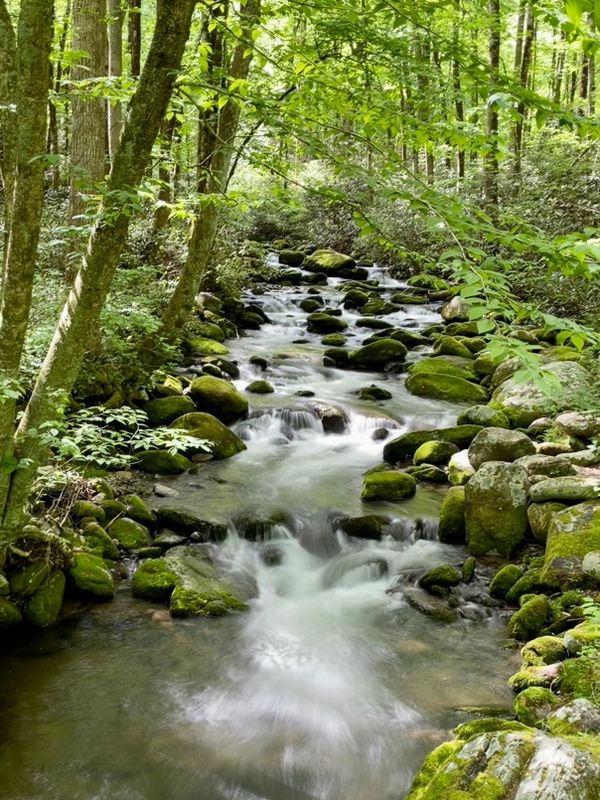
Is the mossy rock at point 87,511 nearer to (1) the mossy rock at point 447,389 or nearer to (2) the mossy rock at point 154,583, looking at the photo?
(2) the mossy rock at point 154,583

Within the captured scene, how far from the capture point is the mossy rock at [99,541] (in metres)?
6.03

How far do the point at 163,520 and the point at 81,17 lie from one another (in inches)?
258

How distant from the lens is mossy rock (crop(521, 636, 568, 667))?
4582mm

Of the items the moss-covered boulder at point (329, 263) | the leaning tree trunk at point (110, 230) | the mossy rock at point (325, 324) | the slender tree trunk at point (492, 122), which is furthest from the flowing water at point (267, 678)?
the moss-covered boulder at point (329, 263)

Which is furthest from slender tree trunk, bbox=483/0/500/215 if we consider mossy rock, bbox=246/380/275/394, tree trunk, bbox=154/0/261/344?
mossy rock, bbox=246/380/275/394

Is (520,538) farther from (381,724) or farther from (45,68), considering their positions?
(45,68)

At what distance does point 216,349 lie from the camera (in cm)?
1291

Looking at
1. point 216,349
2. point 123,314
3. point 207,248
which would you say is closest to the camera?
point 123,314

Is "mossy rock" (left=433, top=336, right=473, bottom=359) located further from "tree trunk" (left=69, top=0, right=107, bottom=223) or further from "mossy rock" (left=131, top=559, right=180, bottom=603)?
"mossy rock" (left=131, top=559, right=180, bottom=603)

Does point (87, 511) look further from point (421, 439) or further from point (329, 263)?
point (329, 263)

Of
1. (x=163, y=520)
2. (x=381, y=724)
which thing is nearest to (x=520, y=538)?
(x=381, y=724)

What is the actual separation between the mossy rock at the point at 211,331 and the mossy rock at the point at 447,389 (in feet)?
16.0

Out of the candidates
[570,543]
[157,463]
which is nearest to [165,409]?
[157,463]

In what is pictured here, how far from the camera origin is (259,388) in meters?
11.4
